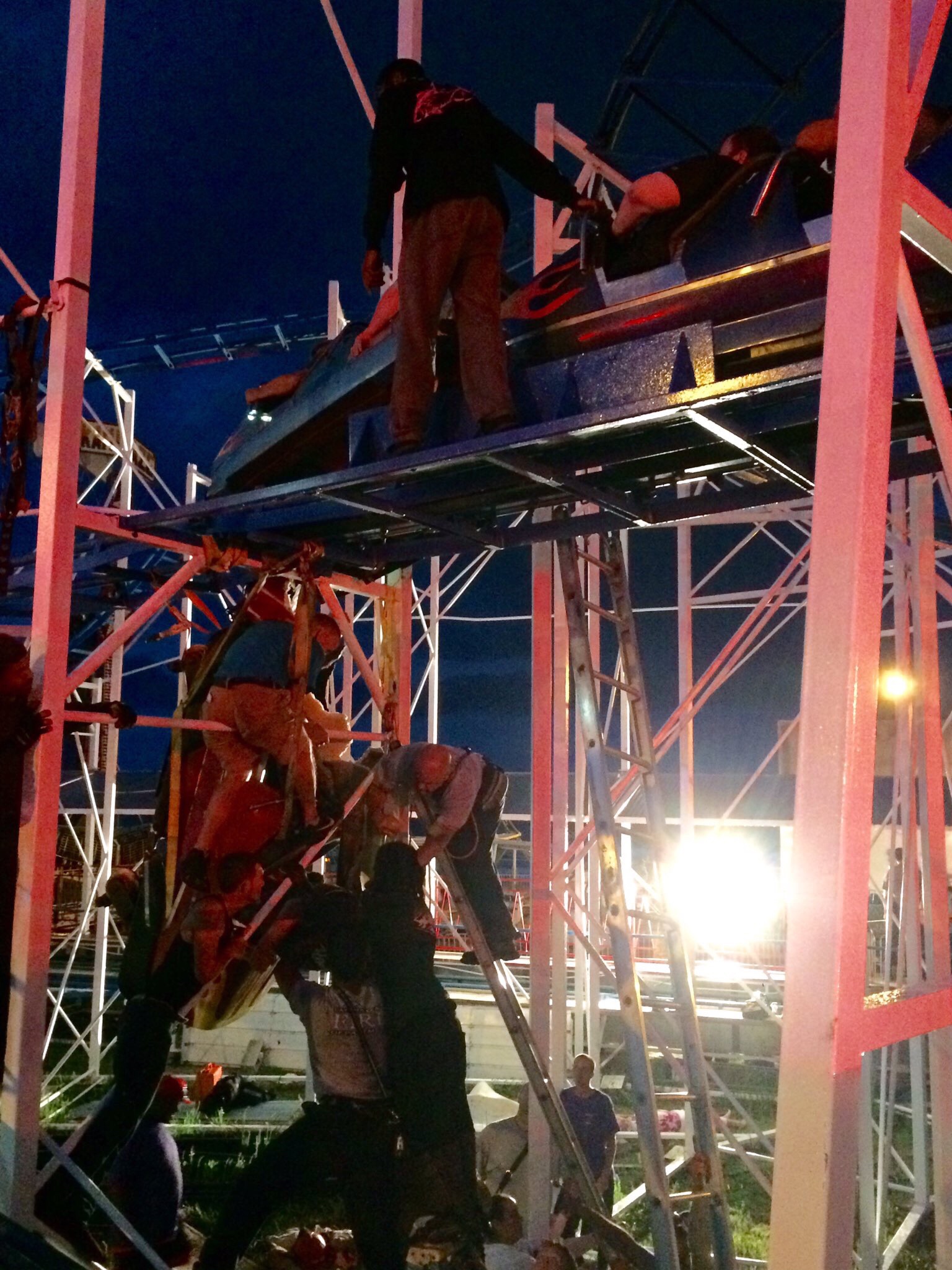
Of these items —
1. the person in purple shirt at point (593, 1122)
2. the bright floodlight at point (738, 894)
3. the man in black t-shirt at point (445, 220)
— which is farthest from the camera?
the bright floodlight at point (738, 894)

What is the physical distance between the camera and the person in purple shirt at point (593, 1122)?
7.31 metres

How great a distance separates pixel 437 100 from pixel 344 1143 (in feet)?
15.9

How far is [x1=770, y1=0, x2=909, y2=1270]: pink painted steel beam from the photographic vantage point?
5.43 feet

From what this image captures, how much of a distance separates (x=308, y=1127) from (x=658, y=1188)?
5.62 feet

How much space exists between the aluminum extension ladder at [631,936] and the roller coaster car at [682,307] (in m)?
1.40

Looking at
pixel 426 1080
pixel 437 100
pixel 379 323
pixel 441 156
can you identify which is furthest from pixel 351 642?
Result: pixel 437 100

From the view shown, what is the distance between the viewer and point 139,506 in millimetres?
29297

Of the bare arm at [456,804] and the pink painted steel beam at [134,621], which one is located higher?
the pink painted steel beam at [134,621]

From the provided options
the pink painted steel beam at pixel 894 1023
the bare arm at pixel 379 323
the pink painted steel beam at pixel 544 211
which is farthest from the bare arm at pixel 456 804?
the pink painted steel beam at pixel 894 1023

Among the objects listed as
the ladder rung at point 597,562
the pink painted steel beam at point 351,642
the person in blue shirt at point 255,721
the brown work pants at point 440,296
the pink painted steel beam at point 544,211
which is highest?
the pink painted steel beam at point 544,211

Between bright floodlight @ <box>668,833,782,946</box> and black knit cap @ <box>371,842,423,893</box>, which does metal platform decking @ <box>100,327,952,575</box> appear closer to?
black knit cap @ <box>371,842,423,893</box>

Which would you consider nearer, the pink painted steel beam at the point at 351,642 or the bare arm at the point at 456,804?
the bare arm at the point at 456,804

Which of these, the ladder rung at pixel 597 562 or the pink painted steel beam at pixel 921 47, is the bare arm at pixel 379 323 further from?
the pink painted steel beam at pixel 921 47

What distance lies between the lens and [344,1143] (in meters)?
4.91
